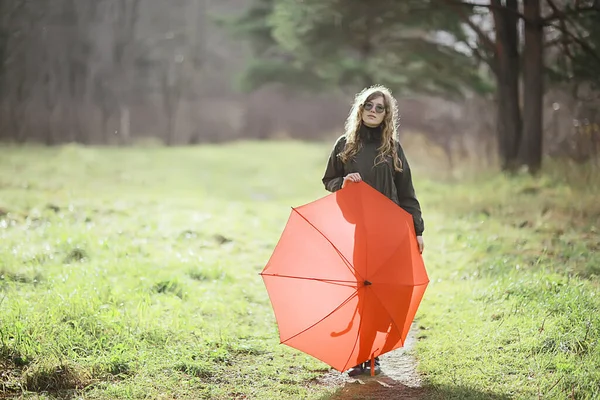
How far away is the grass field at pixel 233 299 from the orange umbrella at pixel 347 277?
1.54 feet

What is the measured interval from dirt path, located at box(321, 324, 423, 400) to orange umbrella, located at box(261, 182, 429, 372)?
0.91 ft

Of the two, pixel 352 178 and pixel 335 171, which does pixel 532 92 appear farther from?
pixel 352 178

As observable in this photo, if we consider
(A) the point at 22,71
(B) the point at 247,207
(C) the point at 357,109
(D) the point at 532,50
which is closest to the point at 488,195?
(D) the point at 532,50

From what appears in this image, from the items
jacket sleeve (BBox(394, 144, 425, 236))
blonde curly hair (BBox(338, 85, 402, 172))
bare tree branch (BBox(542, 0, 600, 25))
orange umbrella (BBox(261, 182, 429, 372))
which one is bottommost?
orange umbrella (BBox(261, 182, 429, 372))

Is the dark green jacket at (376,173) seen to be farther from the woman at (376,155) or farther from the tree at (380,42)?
the tree at (380,42)

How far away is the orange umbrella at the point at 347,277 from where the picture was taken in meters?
4.17

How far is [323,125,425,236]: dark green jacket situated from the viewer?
469cm

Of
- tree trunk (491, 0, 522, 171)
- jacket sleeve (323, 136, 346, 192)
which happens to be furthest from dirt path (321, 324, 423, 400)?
tree trunk (491, 0, 522, 171)

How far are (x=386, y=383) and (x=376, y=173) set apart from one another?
146 cm

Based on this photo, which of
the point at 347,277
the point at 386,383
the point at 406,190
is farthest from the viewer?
the point at 406,190

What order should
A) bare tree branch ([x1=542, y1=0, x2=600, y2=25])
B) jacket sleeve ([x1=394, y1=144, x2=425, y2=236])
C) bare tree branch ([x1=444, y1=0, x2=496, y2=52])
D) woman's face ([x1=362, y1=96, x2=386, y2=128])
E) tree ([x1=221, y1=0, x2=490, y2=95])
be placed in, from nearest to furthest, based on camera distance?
woman's face ([x1=362, y1=96, x2=386, y2=128]) < jacket sleeve ([x1=394, y1=144, x2=425, y2=236]) < bare tree branch ([x1=542, y1=0, x2=600, y2=25]) < bare tree branch ([x1=444, y1=0, x2=496, y2=52]) < tree ([x1=221, y1=0, x2=490, y2=95])

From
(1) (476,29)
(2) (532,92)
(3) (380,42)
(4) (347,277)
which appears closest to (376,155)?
(4) (347,277)

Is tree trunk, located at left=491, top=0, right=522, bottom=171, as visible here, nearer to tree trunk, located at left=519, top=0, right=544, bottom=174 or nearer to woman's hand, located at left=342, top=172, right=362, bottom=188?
tree trunk, located at left=519, top=0, right=544, bottom=174

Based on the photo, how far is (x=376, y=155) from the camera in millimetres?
4691
